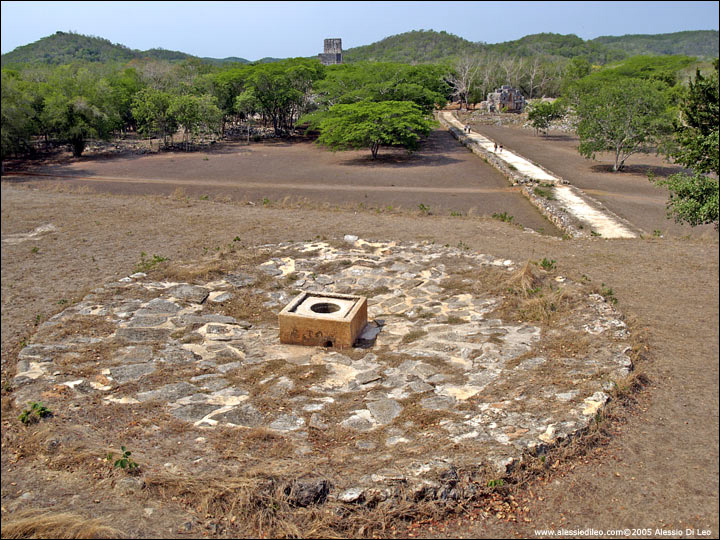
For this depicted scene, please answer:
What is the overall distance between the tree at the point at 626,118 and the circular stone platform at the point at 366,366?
17.9 meters

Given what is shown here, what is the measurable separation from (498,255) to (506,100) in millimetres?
53478

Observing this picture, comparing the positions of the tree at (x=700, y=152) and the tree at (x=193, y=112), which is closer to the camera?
the tree at (x=700, y=152)

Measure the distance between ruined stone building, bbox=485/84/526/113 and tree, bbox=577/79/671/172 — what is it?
3423 centimetres

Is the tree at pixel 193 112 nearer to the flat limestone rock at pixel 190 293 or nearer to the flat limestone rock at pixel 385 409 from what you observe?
the flat limestone rock at pixel 190 293

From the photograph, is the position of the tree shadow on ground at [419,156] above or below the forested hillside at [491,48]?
below

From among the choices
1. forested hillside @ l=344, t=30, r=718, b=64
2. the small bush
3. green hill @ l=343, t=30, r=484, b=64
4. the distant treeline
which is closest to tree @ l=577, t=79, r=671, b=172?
the distant treeline

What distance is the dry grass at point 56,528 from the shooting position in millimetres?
3893

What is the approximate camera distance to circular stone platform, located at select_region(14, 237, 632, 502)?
5477mm

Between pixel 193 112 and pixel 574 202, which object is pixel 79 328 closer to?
pixel 574 202

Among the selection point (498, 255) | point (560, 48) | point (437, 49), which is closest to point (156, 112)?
point (498, 255)

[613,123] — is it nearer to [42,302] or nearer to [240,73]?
[42,302]

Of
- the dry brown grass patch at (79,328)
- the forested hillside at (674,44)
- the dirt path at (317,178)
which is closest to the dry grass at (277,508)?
the dry brown grass patch at (79,328)

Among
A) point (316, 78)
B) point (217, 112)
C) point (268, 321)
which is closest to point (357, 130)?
point (217, 112)

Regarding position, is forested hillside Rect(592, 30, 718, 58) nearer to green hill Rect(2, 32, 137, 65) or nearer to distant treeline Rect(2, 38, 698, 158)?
green hill Rect(2, 32, 137, 65)
